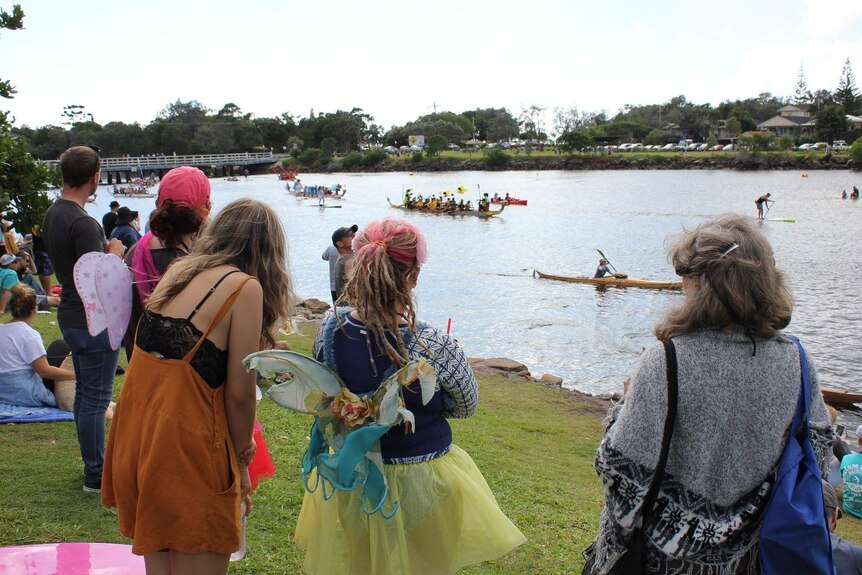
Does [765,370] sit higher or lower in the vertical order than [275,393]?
higher

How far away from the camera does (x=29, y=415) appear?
20.4 ft

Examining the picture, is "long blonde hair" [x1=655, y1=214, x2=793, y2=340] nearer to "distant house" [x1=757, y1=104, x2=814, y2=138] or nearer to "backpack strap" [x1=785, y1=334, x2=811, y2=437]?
"backpack strap" [x1=785, y1=334, x2=811, y2=437]

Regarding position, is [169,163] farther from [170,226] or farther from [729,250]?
[729,250]

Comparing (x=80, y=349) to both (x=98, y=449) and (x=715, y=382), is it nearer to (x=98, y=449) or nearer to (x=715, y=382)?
Result: (x=98, y=449)

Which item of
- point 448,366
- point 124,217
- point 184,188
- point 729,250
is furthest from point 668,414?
point 124,217

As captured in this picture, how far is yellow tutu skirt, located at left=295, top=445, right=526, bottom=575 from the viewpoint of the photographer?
9.82 ft

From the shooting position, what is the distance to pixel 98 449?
4.63 metres

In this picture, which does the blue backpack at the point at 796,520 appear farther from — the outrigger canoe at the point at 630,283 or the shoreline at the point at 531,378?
the outrigger canoe at the point at 630,283

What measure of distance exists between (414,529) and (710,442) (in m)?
1.34

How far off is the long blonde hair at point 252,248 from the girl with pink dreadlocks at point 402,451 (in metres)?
0.27

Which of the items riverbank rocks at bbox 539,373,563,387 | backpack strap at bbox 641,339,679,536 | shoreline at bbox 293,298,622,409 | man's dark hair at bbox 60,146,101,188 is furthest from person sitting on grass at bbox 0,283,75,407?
riverbank rocks at bbox 539,373,563,387

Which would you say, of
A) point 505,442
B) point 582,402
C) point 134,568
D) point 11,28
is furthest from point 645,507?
point 582,402

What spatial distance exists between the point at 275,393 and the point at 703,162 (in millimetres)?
93962

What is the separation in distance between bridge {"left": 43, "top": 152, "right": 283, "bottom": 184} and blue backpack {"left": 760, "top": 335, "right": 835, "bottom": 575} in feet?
262
